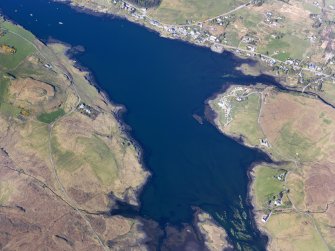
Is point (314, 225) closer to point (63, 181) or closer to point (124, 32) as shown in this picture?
point (63, 181)

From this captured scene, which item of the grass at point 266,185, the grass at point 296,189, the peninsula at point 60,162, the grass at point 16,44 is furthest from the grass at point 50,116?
the grass at point 296,189

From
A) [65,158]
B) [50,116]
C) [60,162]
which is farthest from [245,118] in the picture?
[50,116]

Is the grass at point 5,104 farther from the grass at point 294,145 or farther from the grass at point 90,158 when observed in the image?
the grass at point 294,145

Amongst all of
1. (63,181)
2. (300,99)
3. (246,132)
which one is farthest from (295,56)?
(63,181)

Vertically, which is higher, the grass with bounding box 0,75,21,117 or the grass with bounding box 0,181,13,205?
the grass with bounding box 0,75,21,117

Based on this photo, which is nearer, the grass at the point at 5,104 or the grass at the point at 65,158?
the grass at the point at 65,158

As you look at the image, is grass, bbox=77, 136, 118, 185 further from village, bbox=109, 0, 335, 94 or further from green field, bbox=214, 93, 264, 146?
village, bbox=109, 0, 335, 94

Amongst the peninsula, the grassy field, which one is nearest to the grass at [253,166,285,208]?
the grassy field
